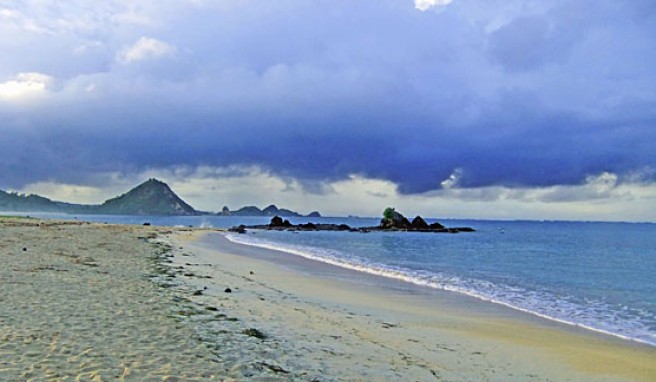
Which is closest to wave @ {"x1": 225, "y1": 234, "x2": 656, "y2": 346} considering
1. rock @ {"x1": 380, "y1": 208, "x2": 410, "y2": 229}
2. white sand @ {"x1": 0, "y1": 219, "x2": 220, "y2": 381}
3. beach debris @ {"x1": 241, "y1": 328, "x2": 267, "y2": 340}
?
beach debris @ {"x1": 241, "y1": 328, "x2": 267, "y2": 340}

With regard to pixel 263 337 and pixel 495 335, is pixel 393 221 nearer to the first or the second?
pixel 495 335

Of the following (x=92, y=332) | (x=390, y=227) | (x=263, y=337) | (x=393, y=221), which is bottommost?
(x=263, y=337)

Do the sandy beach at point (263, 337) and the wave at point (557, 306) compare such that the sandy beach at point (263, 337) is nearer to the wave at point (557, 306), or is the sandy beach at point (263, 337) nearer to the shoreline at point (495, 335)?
the shoreline at point (495, 335)

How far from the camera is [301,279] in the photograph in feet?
75.1

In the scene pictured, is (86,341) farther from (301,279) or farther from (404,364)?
(301,279)

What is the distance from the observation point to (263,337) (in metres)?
9.99

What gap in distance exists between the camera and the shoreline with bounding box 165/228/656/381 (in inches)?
364

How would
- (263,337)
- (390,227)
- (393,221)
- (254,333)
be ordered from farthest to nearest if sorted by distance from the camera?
1. (393,221)
2. (390,227)
3. (254,333)
4. (263,337)

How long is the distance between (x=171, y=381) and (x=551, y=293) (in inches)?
747

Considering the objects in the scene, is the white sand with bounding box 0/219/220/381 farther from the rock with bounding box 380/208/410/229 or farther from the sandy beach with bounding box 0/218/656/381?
the rock with bounding box 380/208/410/229

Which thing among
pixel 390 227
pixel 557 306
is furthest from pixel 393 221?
pixel 557 306

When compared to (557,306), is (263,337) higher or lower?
higher

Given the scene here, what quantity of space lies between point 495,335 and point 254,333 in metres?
6.14

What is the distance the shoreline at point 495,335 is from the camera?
9.25 meters
